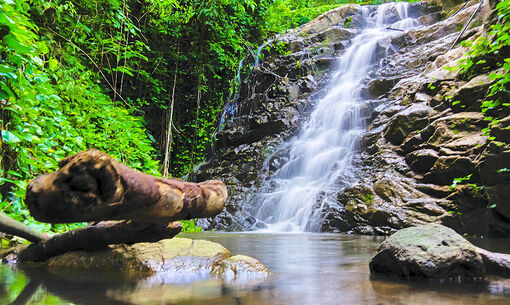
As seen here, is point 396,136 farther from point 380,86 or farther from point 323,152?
point 380,86

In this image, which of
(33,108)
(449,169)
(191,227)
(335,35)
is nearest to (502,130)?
(449,169)

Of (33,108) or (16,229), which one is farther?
(33,108)

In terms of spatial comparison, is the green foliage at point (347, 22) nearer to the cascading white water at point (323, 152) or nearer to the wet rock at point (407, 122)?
the cascading white water at point (323, 152)

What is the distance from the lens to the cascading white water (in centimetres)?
671

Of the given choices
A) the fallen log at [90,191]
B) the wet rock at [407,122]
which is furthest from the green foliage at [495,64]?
the fallen log at [90,191]

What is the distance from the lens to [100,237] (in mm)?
2459

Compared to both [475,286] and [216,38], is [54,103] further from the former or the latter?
[216,38]

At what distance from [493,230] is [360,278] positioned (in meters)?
3.38

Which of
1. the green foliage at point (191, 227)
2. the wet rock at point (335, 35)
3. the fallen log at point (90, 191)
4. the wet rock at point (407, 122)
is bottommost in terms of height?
the green foliage at point (191, 227)

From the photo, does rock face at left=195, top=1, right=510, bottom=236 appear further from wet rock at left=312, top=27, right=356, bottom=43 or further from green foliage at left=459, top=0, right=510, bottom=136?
green foliage at left=459, top=0, right=510, bottom=136

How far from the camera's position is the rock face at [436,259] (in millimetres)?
2197

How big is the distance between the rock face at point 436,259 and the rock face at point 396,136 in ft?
8.30

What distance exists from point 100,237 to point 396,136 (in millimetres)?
5800

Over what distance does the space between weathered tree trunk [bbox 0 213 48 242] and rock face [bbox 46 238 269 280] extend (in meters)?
0.22
